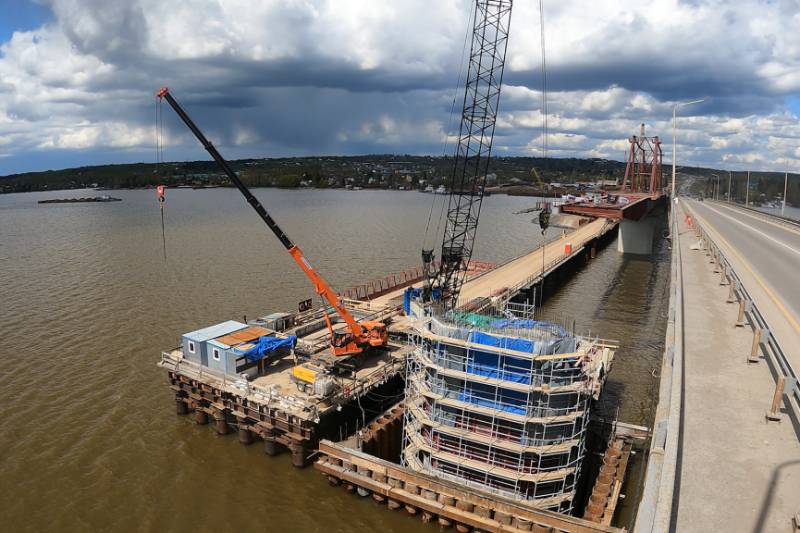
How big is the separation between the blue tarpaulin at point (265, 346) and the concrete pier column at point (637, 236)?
233ft

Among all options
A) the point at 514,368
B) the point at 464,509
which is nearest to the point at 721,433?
the point at 514,368

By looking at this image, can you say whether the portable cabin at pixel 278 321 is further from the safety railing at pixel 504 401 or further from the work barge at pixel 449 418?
the safety railing at pixel 504 401

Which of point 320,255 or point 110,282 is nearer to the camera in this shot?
point 110,282

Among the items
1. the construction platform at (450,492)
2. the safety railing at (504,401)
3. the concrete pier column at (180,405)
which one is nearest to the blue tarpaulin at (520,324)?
the safety railing at (504,401)

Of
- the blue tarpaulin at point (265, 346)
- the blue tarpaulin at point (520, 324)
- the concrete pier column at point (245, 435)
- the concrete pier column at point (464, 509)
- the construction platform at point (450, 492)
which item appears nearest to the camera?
the construction platform at point (450, 492)

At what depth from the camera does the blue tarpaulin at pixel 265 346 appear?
90.0 feet

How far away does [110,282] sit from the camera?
182 feet

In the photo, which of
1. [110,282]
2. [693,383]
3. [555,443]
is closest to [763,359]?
[693,383]

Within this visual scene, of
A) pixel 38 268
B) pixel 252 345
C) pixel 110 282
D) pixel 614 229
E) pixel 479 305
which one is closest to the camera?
pixel 252 345

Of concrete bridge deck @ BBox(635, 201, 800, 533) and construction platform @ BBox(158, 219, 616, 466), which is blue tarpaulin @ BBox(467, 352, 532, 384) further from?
construction platform @ BBox(158, 219, 616, 466)

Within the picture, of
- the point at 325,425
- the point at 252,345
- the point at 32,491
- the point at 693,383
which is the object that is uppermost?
the point at 693,383

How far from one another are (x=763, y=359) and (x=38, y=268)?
72054 mm

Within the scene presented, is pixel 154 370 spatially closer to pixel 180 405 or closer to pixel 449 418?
pixel 180 405

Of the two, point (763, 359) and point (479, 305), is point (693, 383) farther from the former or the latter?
point (479, 305)
